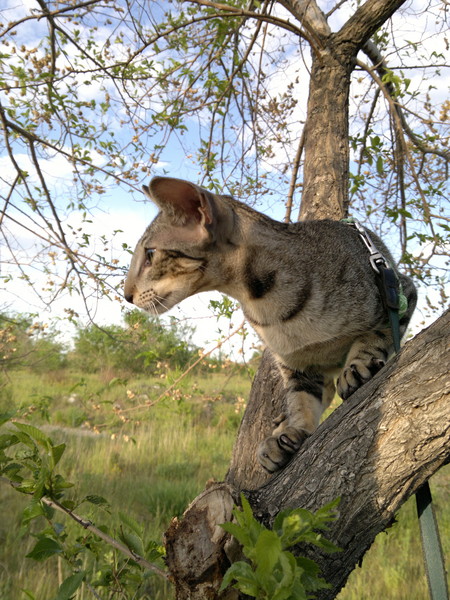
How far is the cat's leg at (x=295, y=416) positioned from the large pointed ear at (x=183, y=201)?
2.79 feet

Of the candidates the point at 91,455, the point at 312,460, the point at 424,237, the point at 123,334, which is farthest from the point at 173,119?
the point at 91,455

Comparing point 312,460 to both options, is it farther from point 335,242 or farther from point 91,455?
point 91,455

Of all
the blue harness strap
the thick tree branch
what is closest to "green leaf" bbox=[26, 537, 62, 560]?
the blue harness strap

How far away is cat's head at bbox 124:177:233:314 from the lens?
1.86m

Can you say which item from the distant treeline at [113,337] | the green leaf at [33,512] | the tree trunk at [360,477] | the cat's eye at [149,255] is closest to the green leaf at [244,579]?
the tree trunk at [360,477]

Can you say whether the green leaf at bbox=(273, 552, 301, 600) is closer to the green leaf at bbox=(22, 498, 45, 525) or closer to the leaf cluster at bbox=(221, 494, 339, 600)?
the leaf cluster at bbox=(221, 494, 339, 600)

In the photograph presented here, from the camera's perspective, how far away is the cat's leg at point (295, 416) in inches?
73.3

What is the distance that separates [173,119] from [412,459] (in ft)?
10.5

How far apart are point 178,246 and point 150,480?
12.5ft

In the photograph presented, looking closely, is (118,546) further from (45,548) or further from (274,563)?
(274,563)

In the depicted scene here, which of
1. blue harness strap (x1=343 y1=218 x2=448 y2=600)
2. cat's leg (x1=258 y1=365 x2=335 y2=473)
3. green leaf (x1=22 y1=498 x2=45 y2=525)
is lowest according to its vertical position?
blue harness strap (x1=343 y1=218 x2=448 y2=600)

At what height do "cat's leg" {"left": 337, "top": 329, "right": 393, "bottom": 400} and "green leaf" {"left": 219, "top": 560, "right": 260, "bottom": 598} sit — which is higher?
"cat's leg" {"left": 337, "top": 329, "right": 393, "bottom": 400}

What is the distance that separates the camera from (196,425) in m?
7.46

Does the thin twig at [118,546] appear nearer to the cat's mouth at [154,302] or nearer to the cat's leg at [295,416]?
the cat's leg at [295,416]
